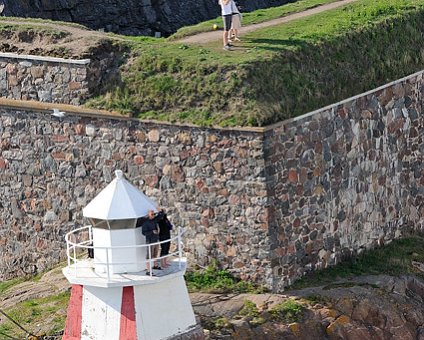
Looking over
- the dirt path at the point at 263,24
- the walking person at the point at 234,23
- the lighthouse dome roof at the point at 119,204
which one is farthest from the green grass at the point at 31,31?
the lighthouse dome roof at the point at 119,204

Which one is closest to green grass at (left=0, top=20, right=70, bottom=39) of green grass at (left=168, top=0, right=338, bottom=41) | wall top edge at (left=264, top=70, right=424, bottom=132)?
green grass at (left=168, top=0, right=338, bottom=41)

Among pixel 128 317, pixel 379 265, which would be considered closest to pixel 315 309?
pixel 379 265

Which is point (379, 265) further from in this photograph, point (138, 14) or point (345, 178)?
point (138, 14)

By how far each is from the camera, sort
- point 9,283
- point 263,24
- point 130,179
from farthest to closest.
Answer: point 263,24 → point 9,283 → point 130,179

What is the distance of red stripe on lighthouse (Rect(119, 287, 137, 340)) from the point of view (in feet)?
69.1

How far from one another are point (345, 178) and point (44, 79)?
4773 mm

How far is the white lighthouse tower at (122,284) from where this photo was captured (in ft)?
67.4

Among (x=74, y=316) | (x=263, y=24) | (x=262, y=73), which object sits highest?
(x=263, y=24)

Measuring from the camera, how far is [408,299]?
25.2m

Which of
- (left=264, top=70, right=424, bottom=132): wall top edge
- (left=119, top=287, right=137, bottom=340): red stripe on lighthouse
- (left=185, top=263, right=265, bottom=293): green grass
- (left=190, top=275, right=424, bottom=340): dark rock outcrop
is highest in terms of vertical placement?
(left=264, top=70, right=424, bottom=132): wall top edge

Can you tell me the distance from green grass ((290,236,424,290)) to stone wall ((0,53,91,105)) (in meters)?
4.35

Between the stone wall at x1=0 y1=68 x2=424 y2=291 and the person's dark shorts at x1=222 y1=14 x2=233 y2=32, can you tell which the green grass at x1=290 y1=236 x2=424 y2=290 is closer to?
the stone wall at x1=0 y1=68 x2=424 y2=291

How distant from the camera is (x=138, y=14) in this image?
1385 inches

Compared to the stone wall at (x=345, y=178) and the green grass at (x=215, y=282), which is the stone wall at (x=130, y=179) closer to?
the green grass at (x=215, y=282)
